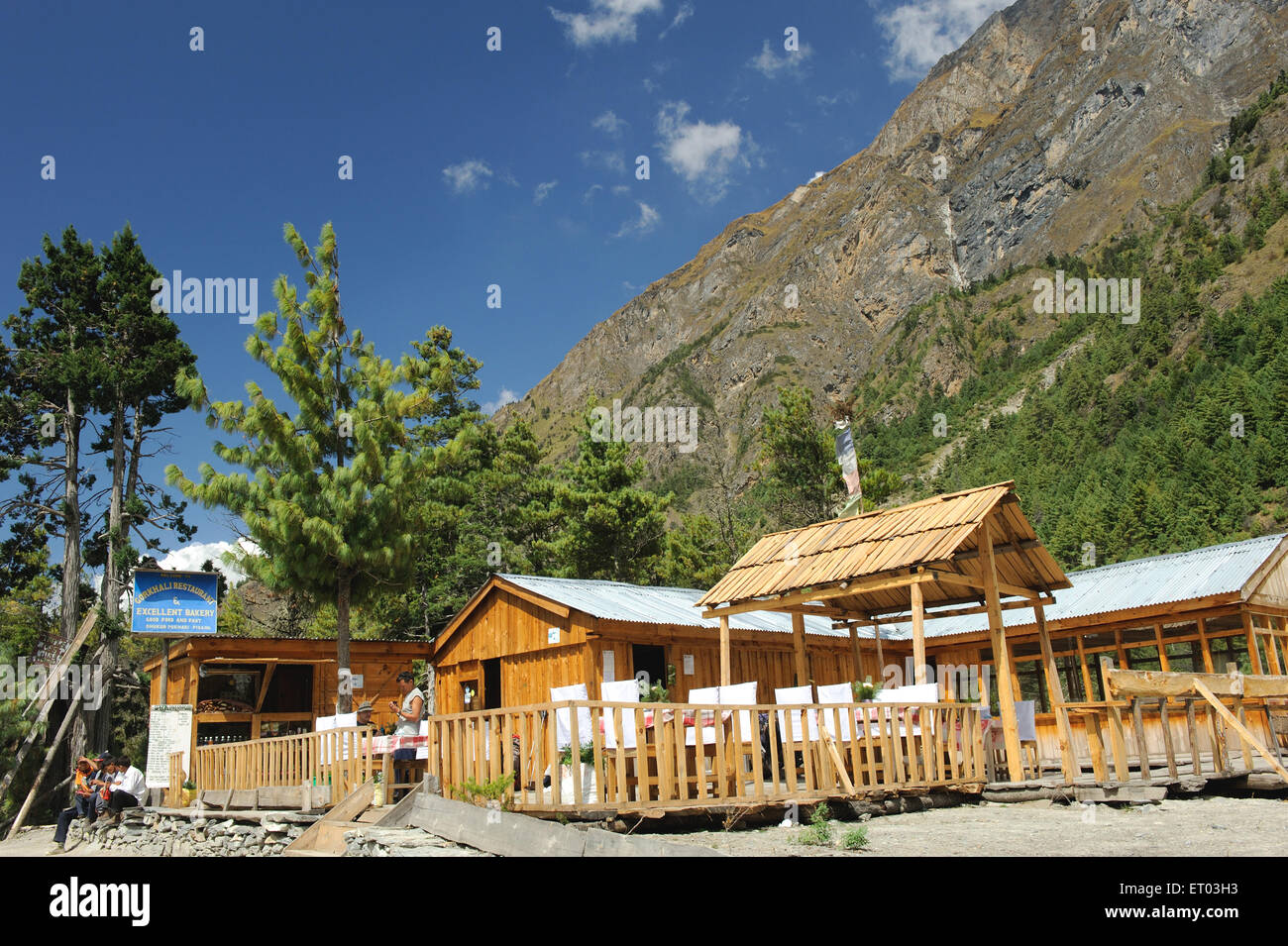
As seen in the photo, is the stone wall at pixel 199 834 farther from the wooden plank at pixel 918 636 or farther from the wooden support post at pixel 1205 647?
the wooden support post at pixel 1205 647

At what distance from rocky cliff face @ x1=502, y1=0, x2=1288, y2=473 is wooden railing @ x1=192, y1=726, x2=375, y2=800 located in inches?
3482

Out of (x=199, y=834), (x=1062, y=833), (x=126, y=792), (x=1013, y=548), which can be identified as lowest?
(x=199, y=834)

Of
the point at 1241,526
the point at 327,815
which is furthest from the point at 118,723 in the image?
the point at 1241,526

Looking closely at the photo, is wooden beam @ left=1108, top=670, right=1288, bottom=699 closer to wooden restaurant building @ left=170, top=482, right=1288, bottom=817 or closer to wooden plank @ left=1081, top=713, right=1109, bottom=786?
wooden restaurant building @ left=170, top=482, right=1288, bottom=817

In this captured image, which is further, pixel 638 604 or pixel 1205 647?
pixel 638 604

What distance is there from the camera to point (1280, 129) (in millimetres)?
85125

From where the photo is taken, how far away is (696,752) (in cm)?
859

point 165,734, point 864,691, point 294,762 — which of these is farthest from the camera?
point 165,734

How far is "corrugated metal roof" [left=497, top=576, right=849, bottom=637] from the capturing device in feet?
54.0

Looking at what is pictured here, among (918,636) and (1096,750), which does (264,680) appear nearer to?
(918,636)

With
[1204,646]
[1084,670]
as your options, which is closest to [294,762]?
[1084,670]

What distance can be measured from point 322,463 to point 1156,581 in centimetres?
1684

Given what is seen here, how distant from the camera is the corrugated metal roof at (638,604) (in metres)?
16.5
